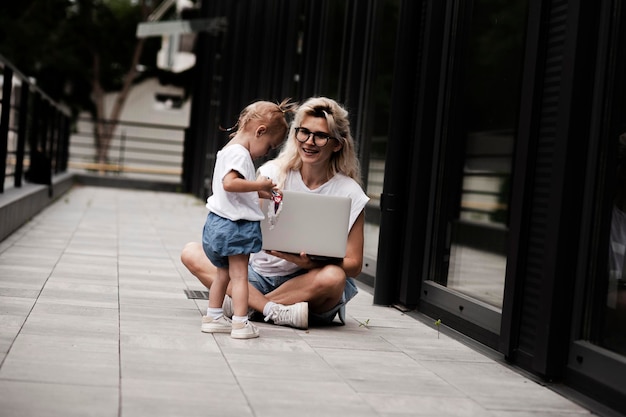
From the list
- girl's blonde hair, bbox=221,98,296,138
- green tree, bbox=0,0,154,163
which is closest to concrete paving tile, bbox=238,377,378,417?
girl's blonde hair, bbox=221,98,296,138

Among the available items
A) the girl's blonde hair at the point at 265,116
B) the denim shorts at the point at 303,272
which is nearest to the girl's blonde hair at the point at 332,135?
the girl's blonde hair at the point at 265,116

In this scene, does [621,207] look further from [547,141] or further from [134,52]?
[134,52]

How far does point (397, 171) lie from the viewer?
19.0 feet

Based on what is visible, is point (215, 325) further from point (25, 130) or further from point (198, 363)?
point (25, 130)

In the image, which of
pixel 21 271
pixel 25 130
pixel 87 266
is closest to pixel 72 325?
pixel 21 271

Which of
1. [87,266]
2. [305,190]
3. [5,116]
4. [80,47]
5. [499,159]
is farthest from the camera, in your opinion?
[80,47]

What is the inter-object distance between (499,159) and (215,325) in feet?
10.6

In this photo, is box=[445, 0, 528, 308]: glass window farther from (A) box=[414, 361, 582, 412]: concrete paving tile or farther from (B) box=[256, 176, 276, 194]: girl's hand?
(B) box=[256, 176, 276, 194]: girl's hand

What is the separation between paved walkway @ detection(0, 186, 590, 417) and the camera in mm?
3127

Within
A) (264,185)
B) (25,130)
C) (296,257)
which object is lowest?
(296,257)

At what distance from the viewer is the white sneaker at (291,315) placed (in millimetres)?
4656

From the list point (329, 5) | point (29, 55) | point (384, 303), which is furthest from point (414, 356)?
point (29, 55)

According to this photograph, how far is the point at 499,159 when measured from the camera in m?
6.95

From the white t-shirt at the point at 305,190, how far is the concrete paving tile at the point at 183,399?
4.88ft
